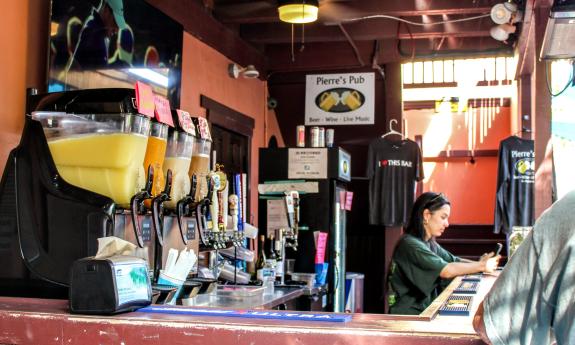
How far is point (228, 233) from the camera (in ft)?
13.0

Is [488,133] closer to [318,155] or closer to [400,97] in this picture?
[400,97]

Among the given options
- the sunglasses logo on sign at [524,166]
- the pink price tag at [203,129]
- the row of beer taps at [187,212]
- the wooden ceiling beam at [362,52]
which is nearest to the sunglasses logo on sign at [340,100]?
the wooden ceiling beam at [362,52]

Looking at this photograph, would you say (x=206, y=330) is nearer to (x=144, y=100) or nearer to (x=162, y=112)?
(x=144, y=100)

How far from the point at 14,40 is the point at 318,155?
9.38 feet

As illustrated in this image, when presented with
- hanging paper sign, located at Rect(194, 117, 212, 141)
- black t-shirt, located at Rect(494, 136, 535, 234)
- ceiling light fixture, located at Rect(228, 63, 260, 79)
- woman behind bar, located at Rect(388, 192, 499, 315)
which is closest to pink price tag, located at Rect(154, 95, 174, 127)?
hanging paper sign, located at Rect(194, 117, 212, 141)

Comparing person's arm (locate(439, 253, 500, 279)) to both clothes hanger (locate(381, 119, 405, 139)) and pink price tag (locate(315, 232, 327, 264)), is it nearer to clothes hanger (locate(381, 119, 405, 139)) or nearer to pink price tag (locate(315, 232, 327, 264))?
pink price tag (locate(315, 232, 327, 264))

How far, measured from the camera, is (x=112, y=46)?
15.3ft

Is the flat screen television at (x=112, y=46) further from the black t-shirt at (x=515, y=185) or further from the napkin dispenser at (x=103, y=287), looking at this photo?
the black t-shirt at (x=515, y=185)

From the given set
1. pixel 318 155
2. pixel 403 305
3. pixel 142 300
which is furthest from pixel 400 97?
pixel 142 300

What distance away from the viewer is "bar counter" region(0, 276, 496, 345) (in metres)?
1.69

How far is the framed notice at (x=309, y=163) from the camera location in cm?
616

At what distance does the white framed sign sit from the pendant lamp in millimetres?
2488

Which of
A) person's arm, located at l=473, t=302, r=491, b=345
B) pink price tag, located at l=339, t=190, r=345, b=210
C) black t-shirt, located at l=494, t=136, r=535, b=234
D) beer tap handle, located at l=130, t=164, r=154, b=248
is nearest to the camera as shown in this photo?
person's arm, located at l=473, t=302, r=491, b=345

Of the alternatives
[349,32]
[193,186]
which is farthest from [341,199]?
[193,186]
